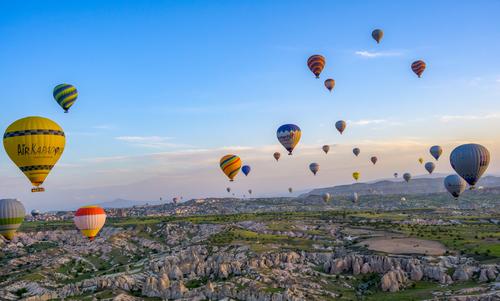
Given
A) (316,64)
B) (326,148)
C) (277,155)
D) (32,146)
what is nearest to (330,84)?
(316,64)

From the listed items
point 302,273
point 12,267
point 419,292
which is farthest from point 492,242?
point 12,267

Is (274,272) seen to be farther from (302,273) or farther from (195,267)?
(195,267)

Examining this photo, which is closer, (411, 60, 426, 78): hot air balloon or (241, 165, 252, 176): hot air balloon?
(411, 60, 426, 78): hot air balloon

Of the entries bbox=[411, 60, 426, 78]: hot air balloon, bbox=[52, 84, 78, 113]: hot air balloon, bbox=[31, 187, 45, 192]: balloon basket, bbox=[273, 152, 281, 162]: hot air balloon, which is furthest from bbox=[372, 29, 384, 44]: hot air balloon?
bbox=[31, 187, 45, 192]: balloon basket

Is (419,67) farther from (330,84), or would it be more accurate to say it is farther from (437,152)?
(437,152)

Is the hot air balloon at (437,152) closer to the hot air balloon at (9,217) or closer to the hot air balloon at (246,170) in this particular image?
the hot air balloon at (246,170)

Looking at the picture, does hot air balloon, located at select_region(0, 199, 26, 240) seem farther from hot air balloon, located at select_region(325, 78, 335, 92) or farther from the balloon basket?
hot air balloon, located at select_region(325, 78, 335, 92)
